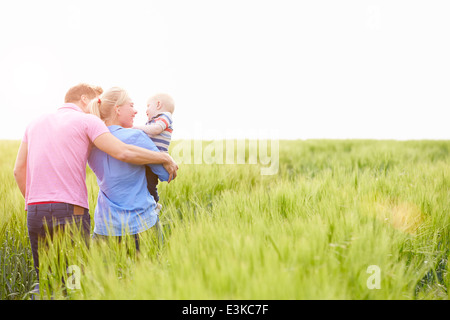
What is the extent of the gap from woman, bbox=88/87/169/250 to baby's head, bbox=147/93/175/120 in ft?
2.14

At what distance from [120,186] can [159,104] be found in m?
1.00

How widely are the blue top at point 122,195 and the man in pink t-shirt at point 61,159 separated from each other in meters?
0.09

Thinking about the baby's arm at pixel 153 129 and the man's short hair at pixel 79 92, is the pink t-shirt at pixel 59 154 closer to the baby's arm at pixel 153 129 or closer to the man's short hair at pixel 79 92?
the man's short hair at pixel 79 92

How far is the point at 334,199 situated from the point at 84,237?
181 cm

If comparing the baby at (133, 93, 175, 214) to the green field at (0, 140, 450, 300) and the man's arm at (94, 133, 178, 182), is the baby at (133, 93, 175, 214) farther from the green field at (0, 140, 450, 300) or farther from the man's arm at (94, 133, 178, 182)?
the green field at (0, 140, 450, 300)

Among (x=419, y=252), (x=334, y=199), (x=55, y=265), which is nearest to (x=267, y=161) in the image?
(x=334, y=199)

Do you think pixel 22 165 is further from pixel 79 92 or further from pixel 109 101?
pixel 109 101

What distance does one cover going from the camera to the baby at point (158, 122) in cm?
257

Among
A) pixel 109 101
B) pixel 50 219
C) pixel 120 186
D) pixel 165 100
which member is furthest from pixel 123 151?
pixel 165 100

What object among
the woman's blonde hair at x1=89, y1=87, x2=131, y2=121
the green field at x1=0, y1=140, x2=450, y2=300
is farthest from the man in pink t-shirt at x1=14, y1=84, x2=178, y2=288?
the green field at x1=0, y1=140, x2=450, y2=300
